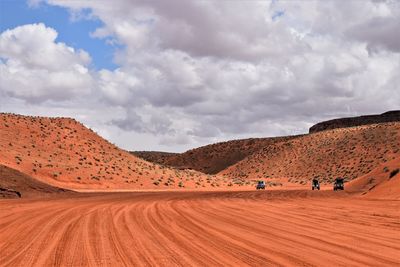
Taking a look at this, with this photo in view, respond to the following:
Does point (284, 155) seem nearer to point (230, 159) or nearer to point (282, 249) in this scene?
point (230, 159)

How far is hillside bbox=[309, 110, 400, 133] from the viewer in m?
163

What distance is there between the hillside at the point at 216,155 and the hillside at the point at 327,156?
16892mm

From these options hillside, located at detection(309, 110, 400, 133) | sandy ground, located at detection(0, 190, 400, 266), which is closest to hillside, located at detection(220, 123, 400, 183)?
hillside, located at detection(309, 110, 400, 133)

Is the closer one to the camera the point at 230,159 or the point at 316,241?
the point at 316,241

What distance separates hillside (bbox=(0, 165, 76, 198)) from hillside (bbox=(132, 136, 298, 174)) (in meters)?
112

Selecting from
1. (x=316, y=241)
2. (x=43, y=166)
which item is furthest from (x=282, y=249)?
(x=43, y=166)

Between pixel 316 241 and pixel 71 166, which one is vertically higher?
pixel 71 166

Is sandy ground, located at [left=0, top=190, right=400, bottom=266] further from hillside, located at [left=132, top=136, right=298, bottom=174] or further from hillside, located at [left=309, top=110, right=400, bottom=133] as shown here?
hillside, located at [left=309, top=110, right=400, bottom=133]

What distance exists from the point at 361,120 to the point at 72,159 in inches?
4586

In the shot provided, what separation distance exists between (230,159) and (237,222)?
483 feet

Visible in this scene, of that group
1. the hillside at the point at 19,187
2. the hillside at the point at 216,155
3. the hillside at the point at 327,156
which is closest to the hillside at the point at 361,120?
the hillside at the point at 216,155

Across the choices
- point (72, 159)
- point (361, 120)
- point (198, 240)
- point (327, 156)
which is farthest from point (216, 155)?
point (198, 240)

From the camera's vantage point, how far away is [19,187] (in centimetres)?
4412

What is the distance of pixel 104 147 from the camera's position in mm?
96188
